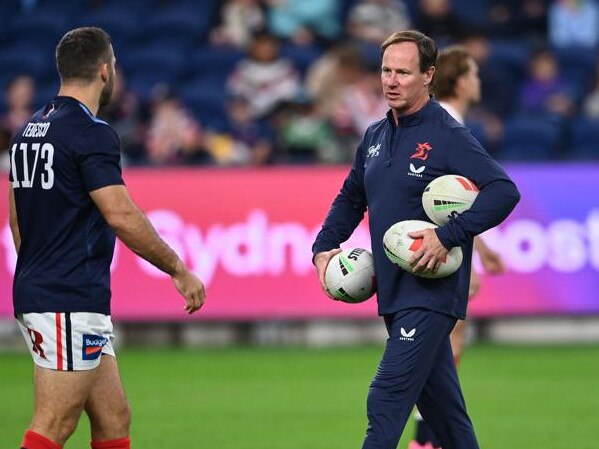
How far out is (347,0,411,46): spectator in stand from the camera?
61.6 feet

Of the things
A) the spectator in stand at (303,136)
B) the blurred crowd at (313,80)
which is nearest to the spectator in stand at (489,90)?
the blurred crowd at (313,80)

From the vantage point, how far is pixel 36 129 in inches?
253

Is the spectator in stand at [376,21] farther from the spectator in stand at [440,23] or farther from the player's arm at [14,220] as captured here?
the player's arm at [14,220]

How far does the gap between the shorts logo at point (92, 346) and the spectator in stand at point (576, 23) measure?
13794 millimetres

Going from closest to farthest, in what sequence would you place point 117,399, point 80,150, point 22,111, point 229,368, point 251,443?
point 80,150 < point 117,399 < point 251,443 < point 229,368 < point 22,111

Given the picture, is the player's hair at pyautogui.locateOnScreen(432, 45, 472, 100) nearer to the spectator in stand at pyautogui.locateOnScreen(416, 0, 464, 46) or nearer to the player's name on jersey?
the player's name on jersey

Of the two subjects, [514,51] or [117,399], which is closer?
[117,399]

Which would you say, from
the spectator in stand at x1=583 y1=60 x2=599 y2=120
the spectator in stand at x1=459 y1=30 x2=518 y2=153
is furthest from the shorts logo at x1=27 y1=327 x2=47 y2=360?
the spectator in stand at x1=583 y1=60 x2=599 y2=120

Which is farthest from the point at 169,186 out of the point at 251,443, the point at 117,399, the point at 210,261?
the point at 117,399

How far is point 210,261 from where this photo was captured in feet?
50.0

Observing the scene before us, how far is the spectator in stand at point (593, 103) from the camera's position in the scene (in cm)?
1747

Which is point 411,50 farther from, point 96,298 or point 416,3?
point 416,3

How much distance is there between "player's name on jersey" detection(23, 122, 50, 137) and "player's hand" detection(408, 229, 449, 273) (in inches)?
70.9

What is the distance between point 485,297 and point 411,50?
8.81 m
